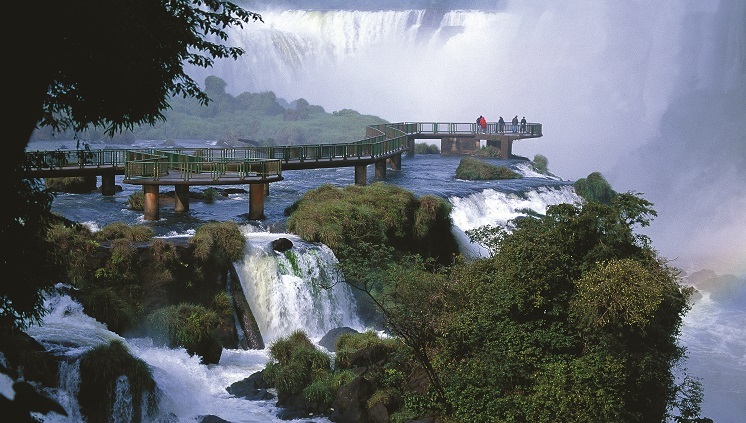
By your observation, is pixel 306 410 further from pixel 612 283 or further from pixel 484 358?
pixel 612 283

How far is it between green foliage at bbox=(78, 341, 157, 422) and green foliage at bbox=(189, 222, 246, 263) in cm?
537

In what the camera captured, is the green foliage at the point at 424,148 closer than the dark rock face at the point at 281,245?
No

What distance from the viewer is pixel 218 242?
22.0 meters

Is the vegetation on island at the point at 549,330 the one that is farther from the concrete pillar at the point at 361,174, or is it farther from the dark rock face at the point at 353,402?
the concrete pillar at the point at 361,174

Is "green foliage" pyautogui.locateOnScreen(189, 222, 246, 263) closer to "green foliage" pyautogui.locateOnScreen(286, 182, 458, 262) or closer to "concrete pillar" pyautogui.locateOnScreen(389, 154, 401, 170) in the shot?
"green foliage" pyautogui.locateOnScreen(286, 182, 458, 262)

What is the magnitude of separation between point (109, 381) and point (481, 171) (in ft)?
99.0

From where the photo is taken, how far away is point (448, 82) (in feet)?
297

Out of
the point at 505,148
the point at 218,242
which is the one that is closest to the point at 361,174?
the point at 218,242

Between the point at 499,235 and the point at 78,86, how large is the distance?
11.8 m

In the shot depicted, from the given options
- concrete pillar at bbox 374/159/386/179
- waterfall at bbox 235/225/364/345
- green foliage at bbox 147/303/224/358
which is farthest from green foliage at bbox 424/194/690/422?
concrete pillar at bbox 374/159/386/179

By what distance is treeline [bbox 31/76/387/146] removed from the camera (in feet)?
241

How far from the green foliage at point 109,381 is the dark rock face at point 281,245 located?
699cm

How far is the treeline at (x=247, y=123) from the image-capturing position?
73375 mm

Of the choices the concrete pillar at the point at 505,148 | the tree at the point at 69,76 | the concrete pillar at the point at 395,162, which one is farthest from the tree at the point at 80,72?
the concrete pillar at the point at 505,148
